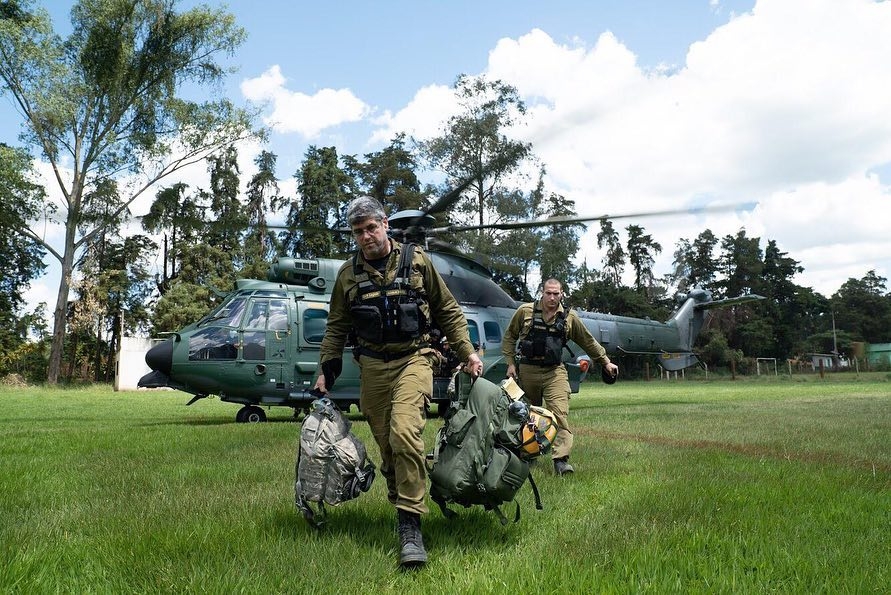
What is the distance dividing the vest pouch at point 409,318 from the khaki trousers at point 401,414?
178 millimetres

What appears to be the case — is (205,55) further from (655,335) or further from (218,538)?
(218,538)

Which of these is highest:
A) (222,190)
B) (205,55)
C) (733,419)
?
(205,55)

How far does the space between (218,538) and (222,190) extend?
42022 mm

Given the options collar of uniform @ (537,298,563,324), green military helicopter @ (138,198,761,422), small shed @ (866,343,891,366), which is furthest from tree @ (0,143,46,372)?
small shed @ (866,343,891,366)

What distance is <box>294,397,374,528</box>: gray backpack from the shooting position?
3.96 metres

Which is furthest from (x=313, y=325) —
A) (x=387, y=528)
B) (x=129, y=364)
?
(x=129, y=364)

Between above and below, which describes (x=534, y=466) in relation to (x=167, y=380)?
below

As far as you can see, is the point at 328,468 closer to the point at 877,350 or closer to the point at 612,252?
the point at 612,252

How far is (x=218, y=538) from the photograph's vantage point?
3738mm

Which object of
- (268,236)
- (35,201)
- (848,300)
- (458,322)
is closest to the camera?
(458,322)

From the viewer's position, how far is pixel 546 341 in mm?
7211

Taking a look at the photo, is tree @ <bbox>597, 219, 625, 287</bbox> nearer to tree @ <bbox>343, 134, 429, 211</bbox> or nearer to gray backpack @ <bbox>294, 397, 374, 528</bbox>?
tree @ <bbox>343, 134, 429, 211</bbox>

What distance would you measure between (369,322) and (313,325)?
8226 millimetres

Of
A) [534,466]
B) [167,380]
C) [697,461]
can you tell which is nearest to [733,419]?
[697,461]
